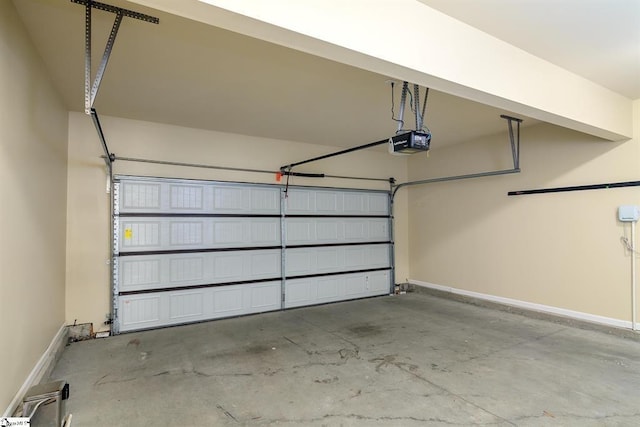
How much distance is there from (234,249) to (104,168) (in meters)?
1.92

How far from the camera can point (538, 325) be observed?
423cm

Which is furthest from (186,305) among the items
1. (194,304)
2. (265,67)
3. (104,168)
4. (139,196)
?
(265,67)

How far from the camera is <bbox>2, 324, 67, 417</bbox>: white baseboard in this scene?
6.90 ft

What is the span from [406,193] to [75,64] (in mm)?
5526

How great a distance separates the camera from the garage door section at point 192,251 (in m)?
4.07

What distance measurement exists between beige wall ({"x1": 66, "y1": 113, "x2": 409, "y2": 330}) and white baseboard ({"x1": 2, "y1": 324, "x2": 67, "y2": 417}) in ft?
1.29

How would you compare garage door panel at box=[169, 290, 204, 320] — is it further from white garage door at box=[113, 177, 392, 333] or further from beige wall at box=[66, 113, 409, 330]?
beige wall at box=[66, 113, 409, 330]

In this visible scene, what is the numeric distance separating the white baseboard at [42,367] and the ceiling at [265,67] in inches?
97.9

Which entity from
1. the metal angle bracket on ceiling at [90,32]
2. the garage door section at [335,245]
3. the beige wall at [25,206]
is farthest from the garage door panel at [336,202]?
the metal angle bracket on ceiling at [90,32]

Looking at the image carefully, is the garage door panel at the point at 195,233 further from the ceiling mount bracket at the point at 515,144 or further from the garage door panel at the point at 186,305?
the ceiling mount bracket at the point at 515,144

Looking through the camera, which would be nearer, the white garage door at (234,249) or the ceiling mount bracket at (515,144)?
the white garage door at (234,249)

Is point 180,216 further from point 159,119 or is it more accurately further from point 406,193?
point 406,193

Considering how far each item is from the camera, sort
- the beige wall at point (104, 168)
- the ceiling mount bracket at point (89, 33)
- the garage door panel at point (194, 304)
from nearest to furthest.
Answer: the ceiling mount bracket at point (89, 33) < the beige wall at point (104, 168) < the garage door panel at point (194, 304)

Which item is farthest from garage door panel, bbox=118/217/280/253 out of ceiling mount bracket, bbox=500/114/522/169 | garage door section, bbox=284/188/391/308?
ceiling mount bracket, bbox=500/114/522/169
